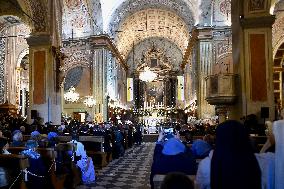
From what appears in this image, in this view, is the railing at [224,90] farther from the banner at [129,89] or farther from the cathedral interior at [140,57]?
the banner at [129,89]

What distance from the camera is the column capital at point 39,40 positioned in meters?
17.4

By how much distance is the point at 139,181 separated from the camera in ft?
31.2

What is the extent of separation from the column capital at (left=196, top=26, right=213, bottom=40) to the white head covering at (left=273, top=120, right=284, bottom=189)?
21.5 metres

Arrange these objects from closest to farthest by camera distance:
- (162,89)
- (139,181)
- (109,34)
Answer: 1. (139,181)
2. (109,34)
3. (162,89)

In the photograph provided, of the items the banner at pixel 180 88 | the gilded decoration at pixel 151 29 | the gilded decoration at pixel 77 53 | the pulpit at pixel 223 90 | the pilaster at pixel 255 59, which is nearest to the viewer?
the pilaster at pixel 255 59

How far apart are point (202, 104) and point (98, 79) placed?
697 cm

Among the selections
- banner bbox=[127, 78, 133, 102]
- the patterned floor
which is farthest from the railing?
banner bbox=[127, 78, 133, 102]

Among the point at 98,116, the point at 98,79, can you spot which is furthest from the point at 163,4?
the point at 98,116

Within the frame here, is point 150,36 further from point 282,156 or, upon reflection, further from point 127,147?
point 282,156

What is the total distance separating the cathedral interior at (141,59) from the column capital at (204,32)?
0.20 feet

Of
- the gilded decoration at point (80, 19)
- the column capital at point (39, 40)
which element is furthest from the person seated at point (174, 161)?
the gilded decoration at point (80, 19)

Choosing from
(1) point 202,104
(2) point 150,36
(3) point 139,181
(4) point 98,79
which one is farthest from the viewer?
(2) point 150,36

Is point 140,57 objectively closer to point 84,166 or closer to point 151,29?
point 151,29

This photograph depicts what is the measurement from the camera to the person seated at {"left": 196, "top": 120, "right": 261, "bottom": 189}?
3096 millimetres
